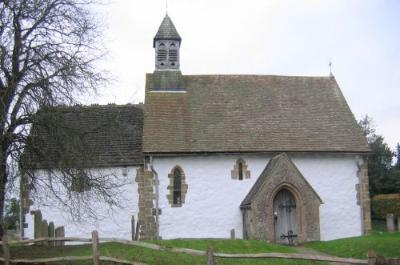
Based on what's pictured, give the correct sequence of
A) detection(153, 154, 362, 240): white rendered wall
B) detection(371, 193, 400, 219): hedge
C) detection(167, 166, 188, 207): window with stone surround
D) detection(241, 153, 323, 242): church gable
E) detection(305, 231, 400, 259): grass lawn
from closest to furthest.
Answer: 1. detection(305, 231, 400, 259): grass lawn
2. detection(241, 153, 323, 242): church gable
3. detection(153, 154, 362, 240): white rendered wall
4. detection(167, 166, 188, 207): window with stone surround
5. detection(371, 193, 400, 219): hedge

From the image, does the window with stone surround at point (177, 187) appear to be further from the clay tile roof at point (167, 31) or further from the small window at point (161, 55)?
the clay tile roof at point (167, 31)

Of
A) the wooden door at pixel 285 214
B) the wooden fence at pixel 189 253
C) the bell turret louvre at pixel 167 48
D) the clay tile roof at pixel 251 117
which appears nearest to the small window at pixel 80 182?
the wooden fence at pixel 189 253

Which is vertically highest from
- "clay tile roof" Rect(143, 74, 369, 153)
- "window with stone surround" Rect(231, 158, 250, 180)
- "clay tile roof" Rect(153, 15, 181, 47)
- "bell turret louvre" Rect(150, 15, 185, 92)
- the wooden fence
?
"clay tile roof" Rect(153, 15, 181, 47)

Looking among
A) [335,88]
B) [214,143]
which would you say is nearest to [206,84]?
[214,143]

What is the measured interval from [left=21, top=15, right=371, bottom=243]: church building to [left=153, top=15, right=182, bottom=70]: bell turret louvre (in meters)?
2.49

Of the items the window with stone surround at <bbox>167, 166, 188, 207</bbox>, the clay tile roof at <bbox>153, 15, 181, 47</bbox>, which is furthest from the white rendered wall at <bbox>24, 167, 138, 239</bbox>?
the clay tile roof at <bbox>153, 15, 181, 47</bbox>

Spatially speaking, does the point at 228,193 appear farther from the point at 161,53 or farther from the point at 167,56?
the point at 161,53

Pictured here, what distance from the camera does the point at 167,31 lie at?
3428 cm

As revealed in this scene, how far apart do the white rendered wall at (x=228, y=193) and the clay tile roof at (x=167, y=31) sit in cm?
871

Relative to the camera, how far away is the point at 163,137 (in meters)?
29.8

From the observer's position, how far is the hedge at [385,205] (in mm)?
38625

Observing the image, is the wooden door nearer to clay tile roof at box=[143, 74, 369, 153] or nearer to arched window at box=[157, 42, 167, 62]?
clay tile roof at box=[143, 74, 369, 153]

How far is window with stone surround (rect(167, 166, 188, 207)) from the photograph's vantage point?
2908 cm

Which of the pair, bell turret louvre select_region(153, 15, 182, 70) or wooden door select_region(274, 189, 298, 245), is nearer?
wooden door select_region(274, 189, 298, 245)
